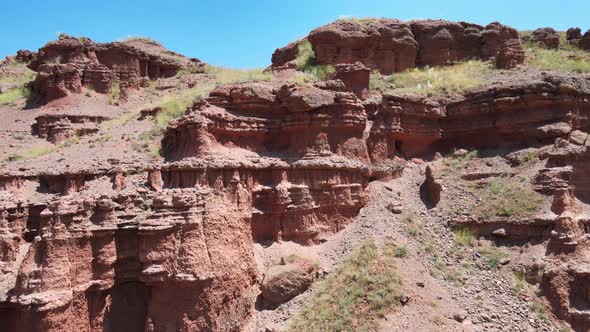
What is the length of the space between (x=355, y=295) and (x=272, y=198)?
456cm

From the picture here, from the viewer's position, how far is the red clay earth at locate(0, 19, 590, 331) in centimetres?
1346

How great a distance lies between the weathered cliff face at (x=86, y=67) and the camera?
26953 mm

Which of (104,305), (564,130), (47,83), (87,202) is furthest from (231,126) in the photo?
(47,83)

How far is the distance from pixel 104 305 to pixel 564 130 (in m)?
18.9

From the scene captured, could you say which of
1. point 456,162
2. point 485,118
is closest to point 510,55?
point 485,118

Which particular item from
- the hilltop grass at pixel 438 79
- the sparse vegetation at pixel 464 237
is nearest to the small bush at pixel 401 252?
the sparse vegetation at pixel 464 237

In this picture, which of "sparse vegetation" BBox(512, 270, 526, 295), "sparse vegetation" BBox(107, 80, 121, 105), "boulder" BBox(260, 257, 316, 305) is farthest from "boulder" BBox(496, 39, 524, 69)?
"sparse vegetation" BBox(107, 80, 121, 105)

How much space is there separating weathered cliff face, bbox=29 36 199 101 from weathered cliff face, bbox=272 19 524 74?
33.1ft

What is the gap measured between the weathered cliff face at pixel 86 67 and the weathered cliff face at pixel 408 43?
10074mm

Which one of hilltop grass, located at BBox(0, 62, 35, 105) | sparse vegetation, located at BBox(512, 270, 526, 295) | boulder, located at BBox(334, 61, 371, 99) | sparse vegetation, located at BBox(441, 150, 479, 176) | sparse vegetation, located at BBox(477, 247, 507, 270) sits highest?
hilltop grass, located at BBox(0, 62, 35, 105)

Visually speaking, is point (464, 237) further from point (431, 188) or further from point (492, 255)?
point (431, 188)

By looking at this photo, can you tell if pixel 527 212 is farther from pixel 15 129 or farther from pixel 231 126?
pixel 15 129

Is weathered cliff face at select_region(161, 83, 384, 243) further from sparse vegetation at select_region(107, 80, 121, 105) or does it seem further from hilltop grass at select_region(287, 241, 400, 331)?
sparse vegetation at select_region(107, 80, 121, 105)

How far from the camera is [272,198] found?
55.2 feet
